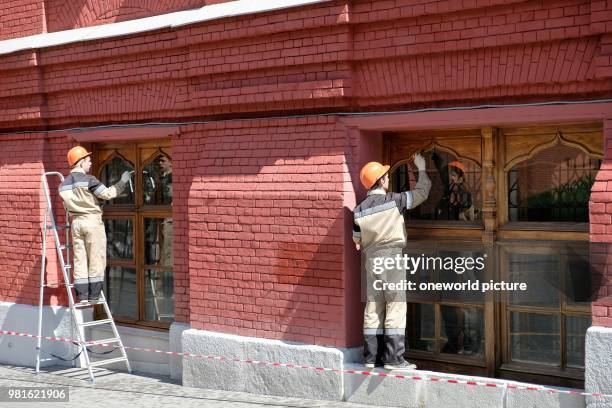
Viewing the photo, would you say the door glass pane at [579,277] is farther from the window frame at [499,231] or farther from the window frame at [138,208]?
the window frame at [138,208]

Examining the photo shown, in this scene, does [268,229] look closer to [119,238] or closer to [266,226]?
[266,226]

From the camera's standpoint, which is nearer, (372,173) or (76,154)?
(372,173)

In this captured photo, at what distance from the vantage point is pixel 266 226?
27.3 feet

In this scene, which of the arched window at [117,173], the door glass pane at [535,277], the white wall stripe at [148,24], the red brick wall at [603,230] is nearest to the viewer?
the red brick wall at [603,230]

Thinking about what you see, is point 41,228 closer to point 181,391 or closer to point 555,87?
point 181,391

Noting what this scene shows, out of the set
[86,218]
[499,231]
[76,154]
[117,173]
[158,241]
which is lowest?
[158,241]

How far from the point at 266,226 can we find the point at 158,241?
2.10 m

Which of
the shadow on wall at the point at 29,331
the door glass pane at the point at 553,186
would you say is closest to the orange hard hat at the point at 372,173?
the door glass pane at the point at 553,186

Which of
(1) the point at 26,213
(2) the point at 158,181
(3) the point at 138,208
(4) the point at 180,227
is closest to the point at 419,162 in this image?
(4) the point at 180,227

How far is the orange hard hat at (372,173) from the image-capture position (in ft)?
24.6

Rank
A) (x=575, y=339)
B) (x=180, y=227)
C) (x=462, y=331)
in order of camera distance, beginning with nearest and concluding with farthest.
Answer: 1. (x=575, y=339)
2. (x=462, y=331)
3. (x=180, y=227)

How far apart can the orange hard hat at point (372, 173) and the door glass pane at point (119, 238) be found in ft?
12.1

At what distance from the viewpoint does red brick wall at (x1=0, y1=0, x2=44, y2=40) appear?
34.7ft

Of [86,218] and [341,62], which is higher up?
[341,62]
